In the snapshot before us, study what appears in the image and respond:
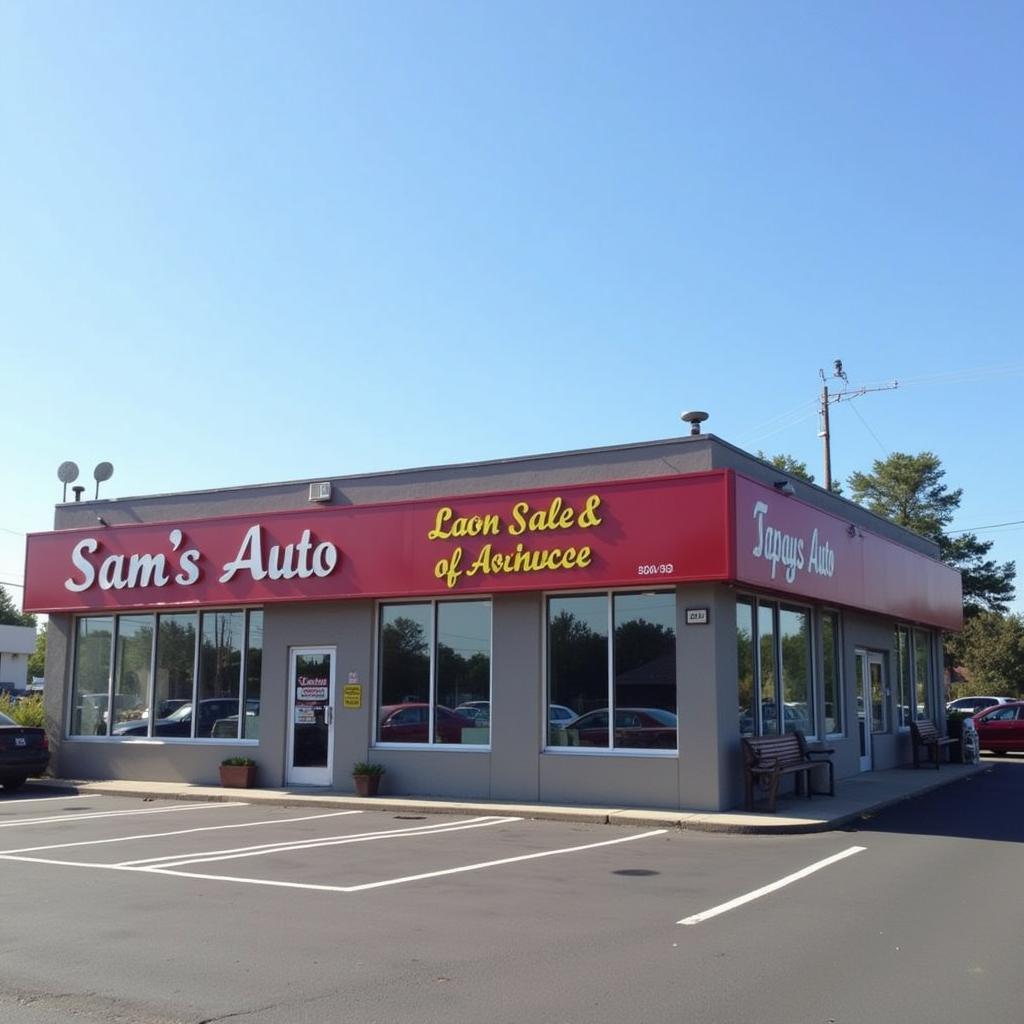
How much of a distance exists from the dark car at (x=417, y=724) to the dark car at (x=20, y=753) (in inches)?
263

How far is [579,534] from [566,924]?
27.6 feet

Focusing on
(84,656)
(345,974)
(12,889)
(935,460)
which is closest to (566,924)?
(345,974)

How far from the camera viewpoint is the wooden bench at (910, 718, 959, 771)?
2300 centimetres

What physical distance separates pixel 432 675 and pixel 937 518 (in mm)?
42662

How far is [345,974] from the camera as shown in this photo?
275 inches

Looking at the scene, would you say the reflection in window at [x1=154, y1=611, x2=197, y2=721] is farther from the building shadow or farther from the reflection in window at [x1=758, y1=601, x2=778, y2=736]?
the building shadow

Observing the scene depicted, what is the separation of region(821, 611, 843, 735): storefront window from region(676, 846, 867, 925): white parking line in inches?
319

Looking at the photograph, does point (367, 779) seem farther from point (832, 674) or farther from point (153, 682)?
point (832, 674)

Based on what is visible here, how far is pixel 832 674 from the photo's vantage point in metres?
20.8

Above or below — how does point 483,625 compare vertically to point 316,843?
above

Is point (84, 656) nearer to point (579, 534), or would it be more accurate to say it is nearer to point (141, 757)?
point (141, 757)

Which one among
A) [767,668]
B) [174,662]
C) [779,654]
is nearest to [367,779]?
[174,662]

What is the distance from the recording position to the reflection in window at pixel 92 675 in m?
21.4

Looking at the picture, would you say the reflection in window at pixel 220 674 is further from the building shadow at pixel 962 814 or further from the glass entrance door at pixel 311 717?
the building shadow at pixel 962 814
